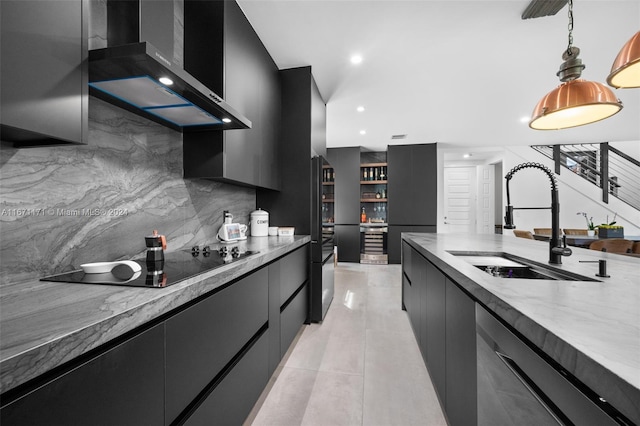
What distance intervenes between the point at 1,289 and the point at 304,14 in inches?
93.3

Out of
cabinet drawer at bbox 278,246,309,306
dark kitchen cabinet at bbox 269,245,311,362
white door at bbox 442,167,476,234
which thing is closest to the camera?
dark kitchen cabinet at bbox 269,245,311,362

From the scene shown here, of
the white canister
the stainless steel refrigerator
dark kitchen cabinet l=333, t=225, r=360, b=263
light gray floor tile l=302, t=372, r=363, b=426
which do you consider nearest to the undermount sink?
light gray floor tile l=302, t=372, r=363, b=426

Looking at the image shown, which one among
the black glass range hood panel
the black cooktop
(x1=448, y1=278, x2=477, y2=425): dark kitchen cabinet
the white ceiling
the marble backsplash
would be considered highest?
the white ceiling

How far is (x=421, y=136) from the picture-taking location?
568 centimetres

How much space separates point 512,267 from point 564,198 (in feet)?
23.1

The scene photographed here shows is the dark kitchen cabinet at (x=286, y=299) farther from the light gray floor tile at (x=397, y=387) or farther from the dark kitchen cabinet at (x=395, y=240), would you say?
the dark kitchen cabinet at (x=395, y=240)

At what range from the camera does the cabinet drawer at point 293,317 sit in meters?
1.95

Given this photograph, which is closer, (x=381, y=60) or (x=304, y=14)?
(x=304, y=14)

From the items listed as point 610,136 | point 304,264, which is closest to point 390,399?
point 304,264

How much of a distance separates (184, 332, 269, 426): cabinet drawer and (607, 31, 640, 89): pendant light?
2176 mm

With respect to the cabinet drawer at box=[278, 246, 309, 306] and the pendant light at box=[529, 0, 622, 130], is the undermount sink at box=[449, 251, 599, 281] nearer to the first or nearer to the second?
the pendant light at box=[529, 0, 622, 130]

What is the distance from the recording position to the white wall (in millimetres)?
5984

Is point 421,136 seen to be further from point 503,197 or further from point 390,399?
point 390,399

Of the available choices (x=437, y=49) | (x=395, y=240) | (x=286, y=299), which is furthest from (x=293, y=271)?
(x=395, y=240)
